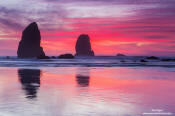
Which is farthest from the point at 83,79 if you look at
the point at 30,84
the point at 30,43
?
the point at 30,43

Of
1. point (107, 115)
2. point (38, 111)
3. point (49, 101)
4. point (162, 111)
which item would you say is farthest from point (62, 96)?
point (162, 111)

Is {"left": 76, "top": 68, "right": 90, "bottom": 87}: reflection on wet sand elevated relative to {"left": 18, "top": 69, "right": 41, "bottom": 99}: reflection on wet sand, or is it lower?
lower

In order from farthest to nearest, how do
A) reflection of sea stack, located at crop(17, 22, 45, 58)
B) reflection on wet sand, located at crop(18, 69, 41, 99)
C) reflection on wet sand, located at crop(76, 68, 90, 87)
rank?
reflection of sea stack, located at crop(17, 22, 45, 58) → reflection on wet sand, located at crop(76, 68, 90, 87) → reflection on wet sand, located at crop(18, 69, 41, 99)

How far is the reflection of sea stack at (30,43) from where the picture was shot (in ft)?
543

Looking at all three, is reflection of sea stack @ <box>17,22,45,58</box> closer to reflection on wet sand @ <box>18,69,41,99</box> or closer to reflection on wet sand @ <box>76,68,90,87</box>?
reflection on wet sand @ <box>76,68,90,87</box>

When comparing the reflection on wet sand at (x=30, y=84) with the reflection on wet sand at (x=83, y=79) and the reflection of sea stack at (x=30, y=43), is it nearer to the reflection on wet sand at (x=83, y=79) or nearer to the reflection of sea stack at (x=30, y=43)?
the reflection on wet sand at (x=83, y=79)

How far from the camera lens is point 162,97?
38.0ft

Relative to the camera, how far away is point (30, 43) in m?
169

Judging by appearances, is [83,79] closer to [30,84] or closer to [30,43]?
[30,84]

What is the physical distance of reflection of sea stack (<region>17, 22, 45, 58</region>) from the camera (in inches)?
6521

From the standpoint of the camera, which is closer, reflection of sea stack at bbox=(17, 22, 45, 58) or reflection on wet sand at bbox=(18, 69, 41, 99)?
reflection on wet sand at bbox=(18, 69, 41, 99)

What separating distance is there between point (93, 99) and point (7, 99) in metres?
3.68

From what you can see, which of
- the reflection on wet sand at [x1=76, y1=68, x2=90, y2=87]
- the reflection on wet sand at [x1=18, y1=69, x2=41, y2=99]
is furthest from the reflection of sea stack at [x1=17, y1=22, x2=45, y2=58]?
the reflection on wet sand at [x1=18, y1=69, x2=41, y2=99]

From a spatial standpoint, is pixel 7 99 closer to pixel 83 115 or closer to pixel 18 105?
pixel 18 105
